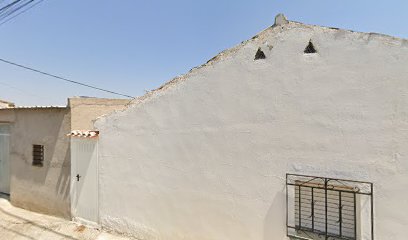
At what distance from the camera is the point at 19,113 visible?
29.2 ft

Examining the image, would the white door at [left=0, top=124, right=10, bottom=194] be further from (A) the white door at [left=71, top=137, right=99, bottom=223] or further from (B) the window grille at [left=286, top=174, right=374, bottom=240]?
(B) the window grille at [left=286, top=174, right=374, bottom=240]

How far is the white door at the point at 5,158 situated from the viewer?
9.62 metres

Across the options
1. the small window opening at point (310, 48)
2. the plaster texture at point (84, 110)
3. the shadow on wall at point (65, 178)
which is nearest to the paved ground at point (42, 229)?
the shadow on wall at point (65, 178)

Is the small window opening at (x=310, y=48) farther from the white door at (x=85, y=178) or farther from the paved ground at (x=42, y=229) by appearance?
the paved ground at (x=42, y=229)

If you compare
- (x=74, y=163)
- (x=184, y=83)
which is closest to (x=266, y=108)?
(x=184, y=83)

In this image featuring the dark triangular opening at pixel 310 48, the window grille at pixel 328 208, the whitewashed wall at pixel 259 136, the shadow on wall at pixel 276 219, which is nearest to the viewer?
the whitewashed wall at pixel 259 136

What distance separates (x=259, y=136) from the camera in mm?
5109

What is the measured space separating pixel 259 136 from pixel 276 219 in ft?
5.04

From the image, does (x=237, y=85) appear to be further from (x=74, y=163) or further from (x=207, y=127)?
(x=74, y=163)

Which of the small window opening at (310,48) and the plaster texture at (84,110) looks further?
the plaster texture at (84,110)

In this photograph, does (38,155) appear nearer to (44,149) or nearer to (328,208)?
(44,149)

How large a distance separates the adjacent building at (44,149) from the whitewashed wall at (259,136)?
153 centimetres

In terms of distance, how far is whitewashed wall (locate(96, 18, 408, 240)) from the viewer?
420 centimetres

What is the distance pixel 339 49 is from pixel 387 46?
661mm
